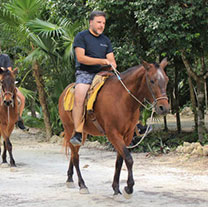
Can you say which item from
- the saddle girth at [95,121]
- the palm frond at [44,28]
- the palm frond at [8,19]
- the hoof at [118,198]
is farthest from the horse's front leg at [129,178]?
the palm frond at [8,19]

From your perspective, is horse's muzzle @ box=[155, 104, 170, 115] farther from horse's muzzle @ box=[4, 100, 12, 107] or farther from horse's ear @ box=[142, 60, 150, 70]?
horse's muzzle @ box=[4, 100, 12, 107]

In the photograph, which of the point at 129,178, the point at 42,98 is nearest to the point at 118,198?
the point at 129,178

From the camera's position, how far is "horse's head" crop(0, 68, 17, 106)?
9.79 meters

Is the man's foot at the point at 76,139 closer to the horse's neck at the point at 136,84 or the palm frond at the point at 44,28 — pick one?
the horse's neck at the point at 136,84

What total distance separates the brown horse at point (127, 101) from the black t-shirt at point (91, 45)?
0.47 m

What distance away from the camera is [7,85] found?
9.80 metres

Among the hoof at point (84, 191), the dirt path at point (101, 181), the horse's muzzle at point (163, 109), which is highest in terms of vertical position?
the horse's muzzle at point (163, 109)

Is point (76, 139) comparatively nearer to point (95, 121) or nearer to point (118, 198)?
point (95, 121)

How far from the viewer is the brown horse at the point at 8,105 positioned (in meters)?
9.80

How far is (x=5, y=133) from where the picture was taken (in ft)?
34.3

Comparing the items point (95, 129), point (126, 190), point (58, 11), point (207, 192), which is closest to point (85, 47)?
point (95, 129)

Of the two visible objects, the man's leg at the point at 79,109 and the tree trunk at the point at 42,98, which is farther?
the tree trunk at the point at 42,98

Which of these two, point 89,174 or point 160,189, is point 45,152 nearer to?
point 89,174

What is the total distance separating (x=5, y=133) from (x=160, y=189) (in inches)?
186
